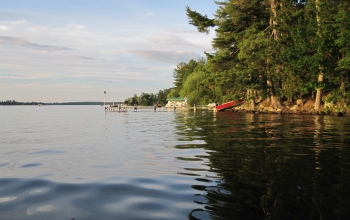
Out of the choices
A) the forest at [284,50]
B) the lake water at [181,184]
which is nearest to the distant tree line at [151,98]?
the forest at [284,50]

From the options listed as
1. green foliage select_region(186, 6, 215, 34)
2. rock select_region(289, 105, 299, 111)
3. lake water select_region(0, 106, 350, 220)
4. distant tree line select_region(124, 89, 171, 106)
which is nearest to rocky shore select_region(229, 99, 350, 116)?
rock select_region(289, 105, 299, 111)

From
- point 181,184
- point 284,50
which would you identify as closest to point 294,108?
point 284,50

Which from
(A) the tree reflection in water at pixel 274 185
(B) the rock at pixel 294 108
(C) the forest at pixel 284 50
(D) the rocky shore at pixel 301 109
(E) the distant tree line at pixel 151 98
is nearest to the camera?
(A) the tree reflection in water at pixel 274 185

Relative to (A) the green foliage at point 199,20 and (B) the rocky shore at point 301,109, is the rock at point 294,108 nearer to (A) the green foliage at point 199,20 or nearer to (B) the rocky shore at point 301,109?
(B) the rocky shore at point 301,109

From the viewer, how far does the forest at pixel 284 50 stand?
106ft

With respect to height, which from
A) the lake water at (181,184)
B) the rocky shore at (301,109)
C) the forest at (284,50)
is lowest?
the lake water at (181,184)

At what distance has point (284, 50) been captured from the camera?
3644 centimetres

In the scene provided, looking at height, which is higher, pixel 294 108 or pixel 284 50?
pixel 284 50

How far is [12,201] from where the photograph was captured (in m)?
5.29

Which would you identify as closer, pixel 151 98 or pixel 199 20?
pixel 199 20

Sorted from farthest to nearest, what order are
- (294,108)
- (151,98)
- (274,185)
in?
(151,98) < (294,108) < (274,185)

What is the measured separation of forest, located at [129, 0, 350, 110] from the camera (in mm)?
32375

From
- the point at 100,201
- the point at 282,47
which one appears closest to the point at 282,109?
the point at 282,47

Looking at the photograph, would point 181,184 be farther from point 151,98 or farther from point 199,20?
point 151,98
